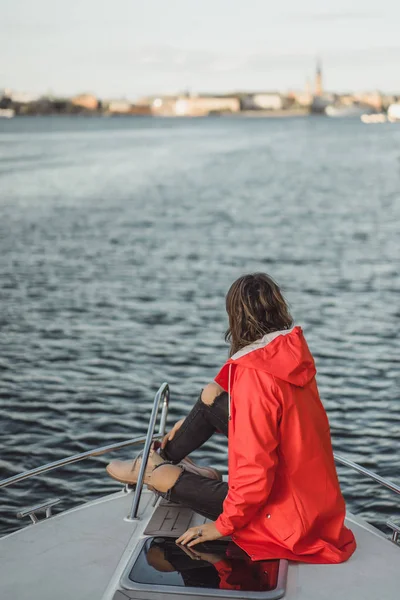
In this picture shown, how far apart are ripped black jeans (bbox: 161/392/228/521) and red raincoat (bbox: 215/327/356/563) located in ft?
1.36

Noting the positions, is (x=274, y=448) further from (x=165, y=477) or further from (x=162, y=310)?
(x=162, y=310)

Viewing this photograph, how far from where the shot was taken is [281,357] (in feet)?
14.8

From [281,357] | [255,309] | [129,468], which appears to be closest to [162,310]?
[129,468]

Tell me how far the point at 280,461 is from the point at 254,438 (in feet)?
0.84

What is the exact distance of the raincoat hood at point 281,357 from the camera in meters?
4.45

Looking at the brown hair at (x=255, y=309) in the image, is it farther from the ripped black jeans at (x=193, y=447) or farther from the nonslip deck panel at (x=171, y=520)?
the nonslip deck panel at (x=171, y=520)

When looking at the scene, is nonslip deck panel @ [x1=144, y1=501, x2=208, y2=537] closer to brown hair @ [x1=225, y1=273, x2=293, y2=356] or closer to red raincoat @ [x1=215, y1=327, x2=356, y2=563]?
red raincoat @ [x1=215, y1=327, x2=356, y2=563]

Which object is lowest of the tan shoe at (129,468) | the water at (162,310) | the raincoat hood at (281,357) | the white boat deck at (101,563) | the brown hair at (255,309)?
the water at (162,310)

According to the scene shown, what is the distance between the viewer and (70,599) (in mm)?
4371

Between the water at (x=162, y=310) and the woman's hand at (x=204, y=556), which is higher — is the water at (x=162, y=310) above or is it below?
below

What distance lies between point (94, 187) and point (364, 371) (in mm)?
36492

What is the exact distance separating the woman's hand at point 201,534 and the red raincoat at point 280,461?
5cm

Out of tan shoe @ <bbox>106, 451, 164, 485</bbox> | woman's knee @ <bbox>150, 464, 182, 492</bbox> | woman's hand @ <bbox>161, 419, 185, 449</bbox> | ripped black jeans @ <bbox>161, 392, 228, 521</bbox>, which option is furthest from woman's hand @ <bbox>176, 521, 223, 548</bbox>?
woman's hand @ <bbox>161, 419, 185, 449</bbox>

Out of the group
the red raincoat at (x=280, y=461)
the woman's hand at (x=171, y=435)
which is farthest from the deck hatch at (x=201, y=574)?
the woman's hand at (x=171, y=435)
